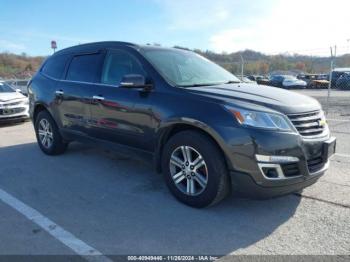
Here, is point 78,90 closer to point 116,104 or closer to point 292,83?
point 116,104

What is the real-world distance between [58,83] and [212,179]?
11.3 ft

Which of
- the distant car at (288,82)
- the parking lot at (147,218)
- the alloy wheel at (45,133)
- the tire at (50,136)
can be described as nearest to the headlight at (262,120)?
the parking lot at (147,218)

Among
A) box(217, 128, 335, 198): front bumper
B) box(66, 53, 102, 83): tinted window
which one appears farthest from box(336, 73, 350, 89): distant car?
box(217, 128, 335, 198): front bumper

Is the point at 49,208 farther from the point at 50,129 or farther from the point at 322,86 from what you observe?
the point at 322,86

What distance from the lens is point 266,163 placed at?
3375mm

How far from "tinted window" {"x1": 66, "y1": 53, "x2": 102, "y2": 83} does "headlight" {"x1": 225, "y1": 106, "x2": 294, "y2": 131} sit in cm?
245

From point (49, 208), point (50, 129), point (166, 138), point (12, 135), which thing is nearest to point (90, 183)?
point (49, 208)

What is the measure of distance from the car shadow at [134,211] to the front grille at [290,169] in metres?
0.50

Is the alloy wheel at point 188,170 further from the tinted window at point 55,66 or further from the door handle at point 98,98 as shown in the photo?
the tinted window at point 55,66

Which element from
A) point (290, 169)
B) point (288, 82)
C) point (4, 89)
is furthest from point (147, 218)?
point (288, 82)

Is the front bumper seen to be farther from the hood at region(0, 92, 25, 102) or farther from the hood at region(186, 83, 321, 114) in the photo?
the hood at region(0, 92, 25, 102)

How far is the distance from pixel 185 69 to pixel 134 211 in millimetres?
1945

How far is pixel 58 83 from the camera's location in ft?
19.3

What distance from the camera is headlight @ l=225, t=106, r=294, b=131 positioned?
11.2ft
